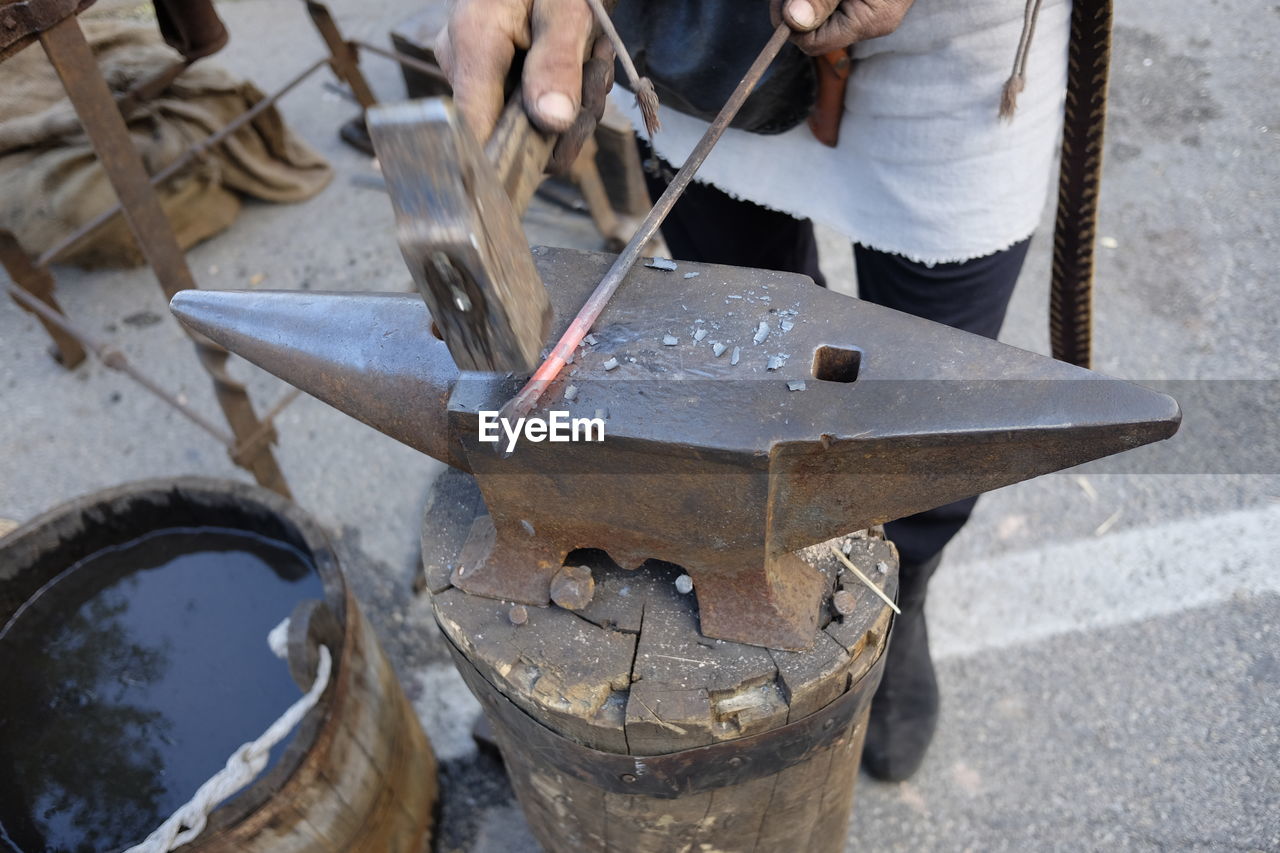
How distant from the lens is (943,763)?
2074 mm

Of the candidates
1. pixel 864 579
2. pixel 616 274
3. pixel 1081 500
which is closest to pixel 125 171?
pixel 616 274

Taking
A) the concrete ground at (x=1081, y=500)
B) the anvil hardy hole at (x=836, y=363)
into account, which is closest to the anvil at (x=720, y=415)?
the anvil hardy hole at (x=836, y=363)

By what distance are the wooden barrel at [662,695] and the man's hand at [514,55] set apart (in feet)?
1.95

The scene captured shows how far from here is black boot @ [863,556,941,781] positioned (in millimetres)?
1939

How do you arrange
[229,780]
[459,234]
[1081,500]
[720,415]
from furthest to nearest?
1. [1081,500]
2. [229,780]
3. [720,415]
4. [459,234]

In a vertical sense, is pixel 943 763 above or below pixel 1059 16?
below

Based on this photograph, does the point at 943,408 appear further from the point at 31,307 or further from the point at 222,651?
the point at 31,307

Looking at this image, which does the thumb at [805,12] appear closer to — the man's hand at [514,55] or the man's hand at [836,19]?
the man's hand at [836,19]

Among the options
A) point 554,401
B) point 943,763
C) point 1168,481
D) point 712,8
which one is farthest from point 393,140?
point 1168,481

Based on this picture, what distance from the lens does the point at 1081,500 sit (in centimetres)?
251

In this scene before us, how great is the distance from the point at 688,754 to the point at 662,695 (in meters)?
0.09

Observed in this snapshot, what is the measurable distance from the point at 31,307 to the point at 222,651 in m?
1.55

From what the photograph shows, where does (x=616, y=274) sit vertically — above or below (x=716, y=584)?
above

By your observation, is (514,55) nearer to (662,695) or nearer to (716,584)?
(716,584)
